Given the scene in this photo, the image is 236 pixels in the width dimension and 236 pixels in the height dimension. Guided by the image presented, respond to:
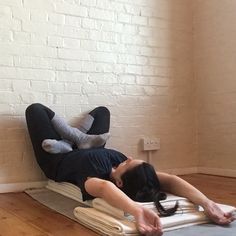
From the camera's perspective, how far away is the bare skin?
5.14ft

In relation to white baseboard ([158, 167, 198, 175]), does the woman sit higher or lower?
higher

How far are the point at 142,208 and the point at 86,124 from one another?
54.3 inches

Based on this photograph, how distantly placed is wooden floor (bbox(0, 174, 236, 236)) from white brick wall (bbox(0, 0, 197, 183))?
0.42 metres

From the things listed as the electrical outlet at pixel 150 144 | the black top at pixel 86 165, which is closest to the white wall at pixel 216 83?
the electrical outlet at pixel 150 144

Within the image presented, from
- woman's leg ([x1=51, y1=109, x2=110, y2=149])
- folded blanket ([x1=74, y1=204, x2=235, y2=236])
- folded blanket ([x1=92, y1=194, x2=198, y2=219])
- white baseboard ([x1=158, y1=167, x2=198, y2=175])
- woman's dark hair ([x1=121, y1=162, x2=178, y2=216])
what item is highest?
woman's leg ([x1=51, y1=109, x2=110, y2=149])

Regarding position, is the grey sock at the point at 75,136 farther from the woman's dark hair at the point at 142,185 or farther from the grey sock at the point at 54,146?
the woman's dark hair at the point at 142,185

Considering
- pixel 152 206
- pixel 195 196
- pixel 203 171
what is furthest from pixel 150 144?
pixel 152 206

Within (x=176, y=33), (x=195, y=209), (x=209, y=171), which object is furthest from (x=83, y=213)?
(x=176, y=33)

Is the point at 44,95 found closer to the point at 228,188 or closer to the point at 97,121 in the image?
the point at 97,121

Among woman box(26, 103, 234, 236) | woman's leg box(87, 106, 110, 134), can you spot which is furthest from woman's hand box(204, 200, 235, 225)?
woman's leg box(87, 106, 110, 134)

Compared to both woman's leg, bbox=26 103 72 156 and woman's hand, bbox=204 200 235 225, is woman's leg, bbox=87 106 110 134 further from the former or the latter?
woman's hand, bbox=204 200 235 225

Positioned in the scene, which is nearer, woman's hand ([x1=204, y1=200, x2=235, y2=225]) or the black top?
woman's hand ([x1=204, y1=200, x2=235, y2=225])

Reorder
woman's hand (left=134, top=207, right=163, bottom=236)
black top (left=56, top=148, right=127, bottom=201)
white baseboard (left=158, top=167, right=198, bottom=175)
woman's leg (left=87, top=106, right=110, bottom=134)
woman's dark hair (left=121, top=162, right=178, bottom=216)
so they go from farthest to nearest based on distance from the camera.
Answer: white baseboard (left=158, top=167, right=198, bottom=175) → woman's leg (left=87, top=106, right=110, bottom=134) → black top (left=56, top=148, right=127, bottom=201) → woman's dark hair (left=121, top=162, right=178, bottom=216) → woman's hand (left=134, top=207, right=163, bottom=236)

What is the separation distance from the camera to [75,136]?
2.75 metres
